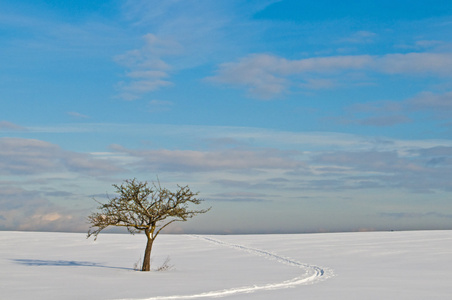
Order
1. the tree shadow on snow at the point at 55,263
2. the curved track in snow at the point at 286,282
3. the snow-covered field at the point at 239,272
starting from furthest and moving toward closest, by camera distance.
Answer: the tree shadow on snow at the point at 55,263 < the snow-covered field at the point at 239,272 < the curved track in snow at the point at 286,282

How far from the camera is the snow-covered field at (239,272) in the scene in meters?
19.6

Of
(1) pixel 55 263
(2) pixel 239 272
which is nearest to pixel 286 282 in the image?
(2) pixel 239 272

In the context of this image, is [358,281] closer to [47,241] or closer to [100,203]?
[100,203]

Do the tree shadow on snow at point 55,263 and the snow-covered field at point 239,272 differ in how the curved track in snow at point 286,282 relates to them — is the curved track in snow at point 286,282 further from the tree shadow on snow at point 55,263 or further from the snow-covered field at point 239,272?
the tree shadow on snow at point 55,263

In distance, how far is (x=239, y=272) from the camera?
27.8 metres

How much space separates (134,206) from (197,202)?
10.8 ft

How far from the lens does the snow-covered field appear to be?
1964 cm

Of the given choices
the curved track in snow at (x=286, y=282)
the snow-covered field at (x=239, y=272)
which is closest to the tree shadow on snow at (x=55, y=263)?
the snow-covered field at (x=239, y=272)

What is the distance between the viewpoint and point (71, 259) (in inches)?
1470

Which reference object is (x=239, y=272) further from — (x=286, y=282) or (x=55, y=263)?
(x=55, y=263)

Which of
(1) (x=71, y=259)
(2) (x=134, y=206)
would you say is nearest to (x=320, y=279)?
(2) (x=134, y=206)

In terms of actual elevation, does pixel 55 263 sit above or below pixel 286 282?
above

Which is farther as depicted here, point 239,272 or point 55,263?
point 55,263

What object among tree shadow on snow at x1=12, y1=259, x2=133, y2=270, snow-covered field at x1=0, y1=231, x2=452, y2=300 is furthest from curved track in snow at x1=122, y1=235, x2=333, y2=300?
tree shadow on snow at x1=12, y1=259, x2=133, y2=270
